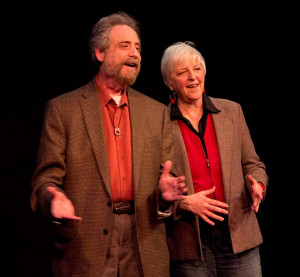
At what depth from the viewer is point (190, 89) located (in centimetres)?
222

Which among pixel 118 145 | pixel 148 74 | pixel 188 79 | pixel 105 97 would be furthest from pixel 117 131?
pixel 148 74

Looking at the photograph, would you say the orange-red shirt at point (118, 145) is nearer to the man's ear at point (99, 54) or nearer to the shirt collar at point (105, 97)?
the shirt collar at point (105, 97)

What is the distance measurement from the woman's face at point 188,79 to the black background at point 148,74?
0.80 meters

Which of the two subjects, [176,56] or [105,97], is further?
[176,56]

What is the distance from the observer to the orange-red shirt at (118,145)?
1.78 m

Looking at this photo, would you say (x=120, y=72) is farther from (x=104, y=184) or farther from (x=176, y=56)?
(x=104, y=184)

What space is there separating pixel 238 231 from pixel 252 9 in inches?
69.5

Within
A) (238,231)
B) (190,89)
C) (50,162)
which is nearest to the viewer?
(50,162)

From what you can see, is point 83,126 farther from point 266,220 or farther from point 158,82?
point 266,220

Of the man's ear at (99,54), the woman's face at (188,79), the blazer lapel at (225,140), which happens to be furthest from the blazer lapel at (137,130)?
the blazer lapel at (225,140)

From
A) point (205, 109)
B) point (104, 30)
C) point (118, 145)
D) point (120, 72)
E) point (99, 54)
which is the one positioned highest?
point (104, 30)

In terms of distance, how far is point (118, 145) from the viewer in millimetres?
1846

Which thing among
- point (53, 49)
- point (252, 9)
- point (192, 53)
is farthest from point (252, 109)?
point (53, 49)

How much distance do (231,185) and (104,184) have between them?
28.3 inches
